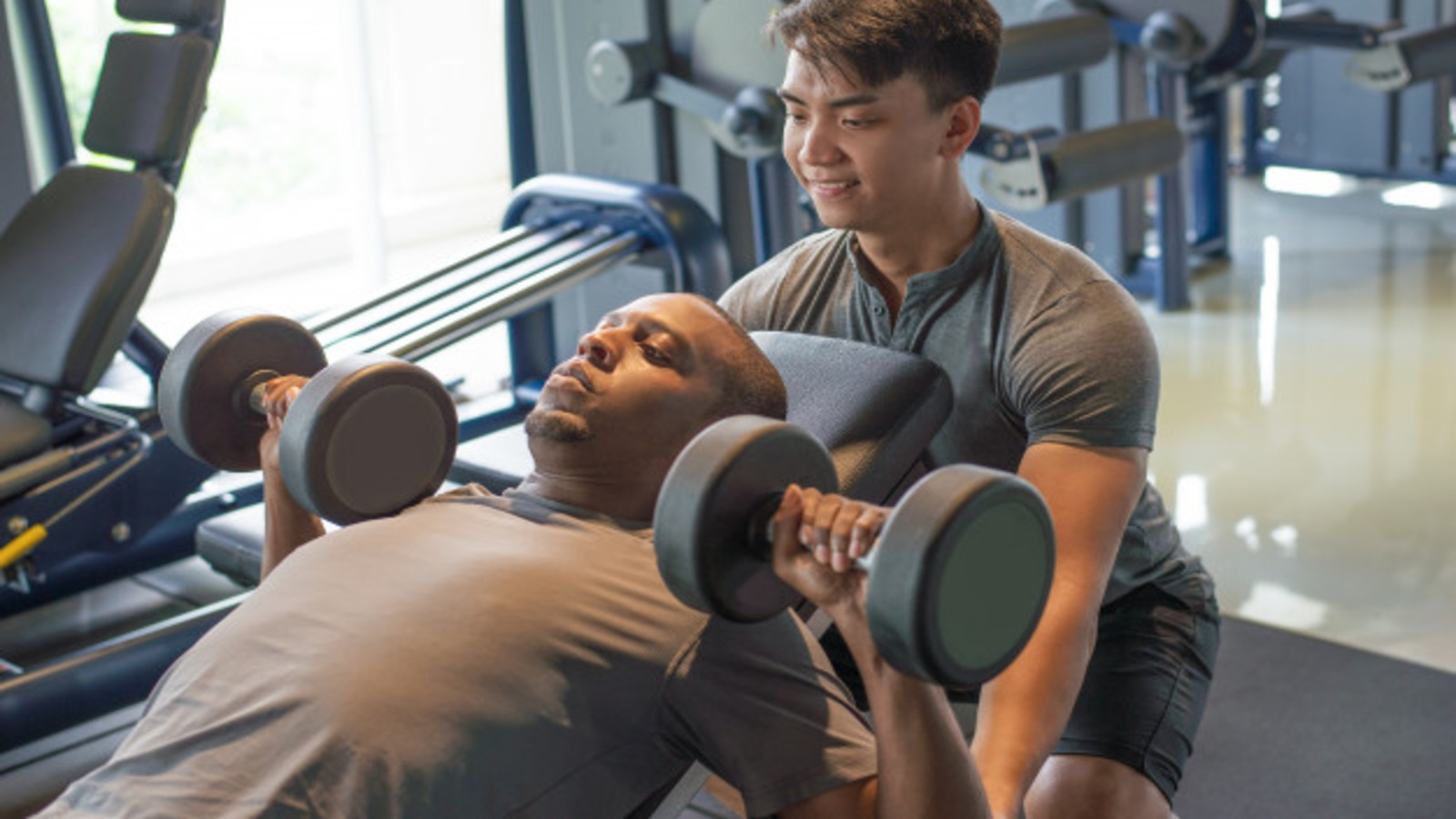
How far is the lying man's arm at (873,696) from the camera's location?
1229mm

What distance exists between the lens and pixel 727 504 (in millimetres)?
1246

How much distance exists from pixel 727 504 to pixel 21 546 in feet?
5.84

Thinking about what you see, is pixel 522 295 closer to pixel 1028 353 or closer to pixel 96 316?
pixel 96 316

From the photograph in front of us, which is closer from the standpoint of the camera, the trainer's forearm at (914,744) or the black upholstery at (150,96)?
the trainer's forearm at (914,744)

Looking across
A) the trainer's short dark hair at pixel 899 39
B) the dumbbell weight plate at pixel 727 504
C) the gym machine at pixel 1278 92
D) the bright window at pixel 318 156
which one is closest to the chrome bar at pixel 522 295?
the trainer's short dark hair at pixel 899 39

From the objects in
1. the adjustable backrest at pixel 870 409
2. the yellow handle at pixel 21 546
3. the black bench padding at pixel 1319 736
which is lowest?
the black bench padding at pixel 1319 736

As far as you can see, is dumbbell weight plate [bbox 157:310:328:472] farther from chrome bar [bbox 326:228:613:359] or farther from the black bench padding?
the black bench padding

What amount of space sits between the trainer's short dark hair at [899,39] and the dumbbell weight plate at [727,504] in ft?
2.04

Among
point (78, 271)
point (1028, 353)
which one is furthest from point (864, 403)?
point (78, 271)

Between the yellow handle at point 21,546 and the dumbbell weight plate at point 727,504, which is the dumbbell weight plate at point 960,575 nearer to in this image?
the dumbbell weight plate at point 727,504

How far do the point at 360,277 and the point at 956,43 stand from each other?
150 inches

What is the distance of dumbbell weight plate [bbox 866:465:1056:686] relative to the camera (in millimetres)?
1141

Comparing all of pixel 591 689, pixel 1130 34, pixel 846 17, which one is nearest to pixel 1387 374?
pixel 1130 34

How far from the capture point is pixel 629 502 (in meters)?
1.63
